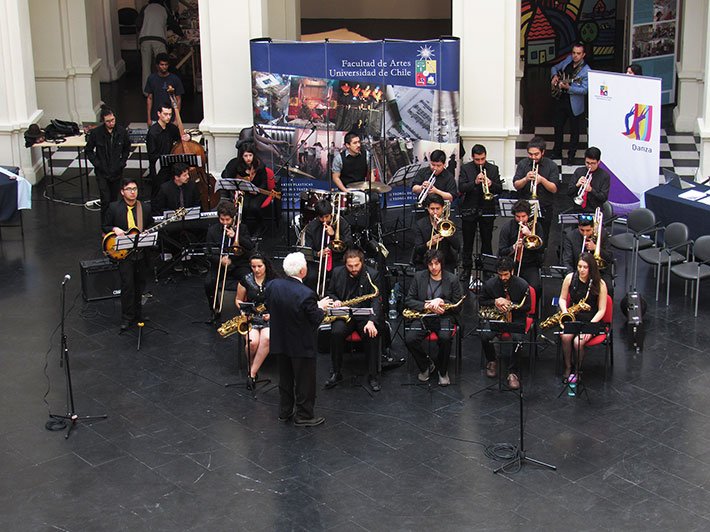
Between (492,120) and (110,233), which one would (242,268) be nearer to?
(110,233)

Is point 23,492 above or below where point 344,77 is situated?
below

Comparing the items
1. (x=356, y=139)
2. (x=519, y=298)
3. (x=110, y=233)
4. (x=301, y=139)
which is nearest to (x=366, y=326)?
(x=519, y=298)

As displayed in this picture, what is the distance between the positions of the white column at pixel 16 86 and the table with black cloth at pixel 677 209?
8651mm

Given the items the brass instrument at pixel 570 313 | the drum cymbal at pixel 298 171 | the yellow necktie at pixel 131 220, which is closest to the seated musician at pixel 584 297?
the brass instrument at pixel 570 313

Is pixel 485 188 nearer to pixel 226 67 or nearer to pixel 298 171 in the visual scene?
pixel 298 171

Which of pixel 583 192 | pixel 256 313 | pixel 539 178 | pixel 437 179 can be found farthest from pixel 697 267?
pixel 256 313

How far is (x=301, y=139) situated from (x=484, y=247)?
3.04 meters

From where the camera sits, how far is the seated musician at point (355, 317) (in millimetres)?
9438

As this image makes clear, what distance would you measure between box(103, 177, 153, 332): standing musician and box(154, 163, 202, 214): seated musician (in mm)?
1024

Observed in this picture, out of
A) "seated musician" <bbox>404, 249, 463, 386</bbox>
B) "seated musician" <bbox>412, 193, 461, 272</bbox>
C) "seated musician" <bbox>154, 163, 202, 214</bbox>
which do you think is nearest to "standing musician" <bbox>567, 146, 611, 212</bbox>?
"seated musician" <bbox>412, 193, 461, 272</bbox>

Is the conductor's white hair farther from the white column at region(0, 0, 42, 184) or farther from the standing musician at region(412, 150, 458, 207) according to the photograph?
the white column at region(0, 0, 42, 184)

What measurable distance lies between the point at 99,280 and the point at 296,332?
3750 millimetres

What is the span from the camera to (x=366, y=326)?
30.8 feet

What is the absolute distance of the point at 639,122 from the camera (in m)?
13.1
